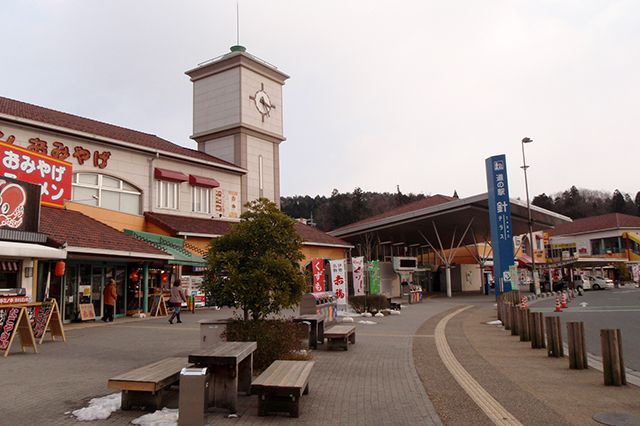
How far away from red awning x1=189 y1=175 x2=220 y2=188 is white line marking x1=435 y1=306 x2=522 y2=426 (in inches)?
785

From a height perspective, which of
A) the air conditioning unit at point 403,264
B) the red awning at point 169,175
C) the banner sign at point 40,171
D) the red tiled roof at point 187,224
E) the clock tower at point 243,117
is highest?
the clock tower at point 243,117

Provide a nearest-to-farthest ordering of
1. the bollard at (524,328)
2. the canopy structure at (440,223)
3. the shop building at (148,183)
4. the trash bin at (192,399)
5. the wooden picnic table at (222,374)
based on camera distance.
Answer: the trash bin at (192,399) < the wooden picnic table at (222,374) < the bollard at (524,328) < the shop building at (148,183) < the canopy structure at (440,223)

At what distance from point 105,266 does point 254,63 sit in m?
21.9

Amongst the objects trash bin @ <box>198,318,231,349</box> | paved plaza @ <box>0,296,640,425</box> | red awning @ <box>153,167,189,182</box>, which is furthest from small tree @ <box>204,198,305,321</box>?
red awning @ <box>153,167,189,182</box>

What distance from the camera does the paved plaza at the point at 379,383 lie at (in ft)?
18.7

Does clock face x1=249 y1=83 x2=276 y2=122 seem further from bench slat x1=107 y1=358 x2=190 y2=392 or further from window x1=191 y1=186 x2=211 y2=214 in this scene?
bench slat x1=107 y1=358 x2=190 y2=392

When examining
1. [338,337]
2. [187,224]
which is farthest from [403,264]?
[338,337]

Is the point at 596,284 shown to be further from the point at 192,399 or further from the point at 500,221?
the point at 192,399

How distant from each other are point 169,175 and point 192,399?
22.7 meters

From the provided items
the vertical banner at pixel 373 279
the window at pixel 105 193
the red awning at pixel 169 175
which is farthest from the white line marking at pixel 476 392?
the red awning at pixel 169 175

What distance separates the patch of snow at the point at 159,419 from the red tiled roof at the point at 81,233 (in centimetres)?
1118

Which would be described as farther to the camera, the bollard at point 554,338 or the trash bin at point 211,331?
the bollard at point 554,338

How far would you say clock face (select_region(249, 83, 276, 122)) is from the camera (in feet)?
119

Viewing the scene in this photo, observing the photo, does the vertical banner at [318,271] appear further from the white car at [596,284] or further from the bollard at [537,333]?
the white car at [596,284]
